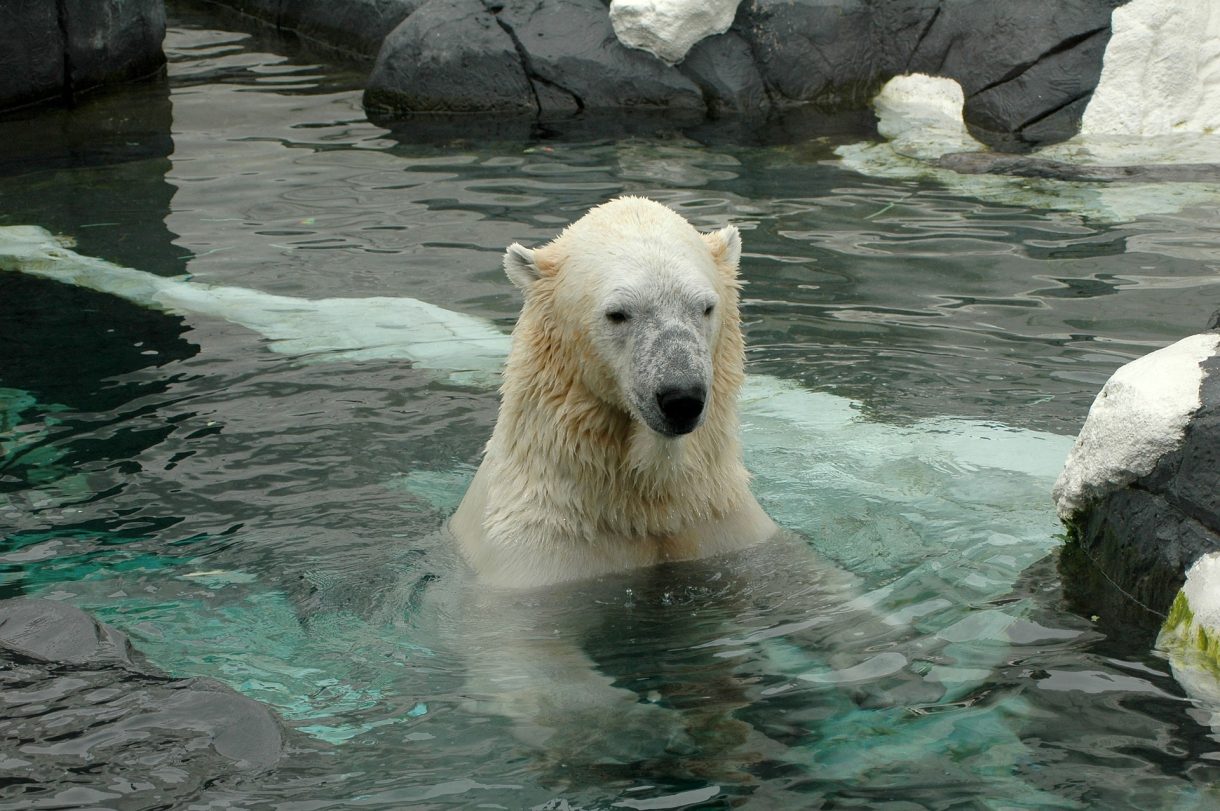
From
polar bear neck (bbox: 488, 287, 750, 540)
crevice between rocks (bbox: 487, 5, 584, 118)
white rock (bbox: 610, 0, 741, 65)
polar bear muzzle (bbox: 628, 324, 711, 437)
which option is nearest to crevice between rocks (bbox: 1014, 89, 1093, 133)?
white rock (bbox: 610, 0, 741, 65)

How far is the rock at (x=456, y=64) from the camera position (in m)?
10.8

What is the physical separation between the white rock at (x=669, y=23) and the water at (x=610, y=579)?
3.94 ft

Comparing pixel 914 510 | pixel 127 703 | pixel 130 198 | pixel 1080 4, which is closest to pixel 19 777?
pixel 127 703

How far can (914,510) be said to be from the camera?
4.72 meters

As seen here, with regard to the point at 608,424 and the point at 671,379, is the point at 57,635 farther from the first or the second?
the point at 671,379

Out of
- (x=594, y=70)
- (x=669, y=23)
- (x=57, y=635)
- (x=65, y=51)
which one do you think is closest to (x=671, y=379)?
(x=57, y=635)

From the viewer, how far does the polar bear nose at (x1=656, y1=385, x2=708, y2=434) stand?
355 cm

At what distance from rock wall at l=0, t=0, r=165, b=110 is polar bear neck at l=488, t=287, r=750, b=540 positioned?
8.61m

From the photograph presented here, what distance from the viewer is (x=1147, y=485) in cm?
393

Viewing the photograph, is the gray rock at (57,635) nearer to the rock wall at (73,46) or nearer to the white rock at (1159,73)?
the white rock at (1159,73)

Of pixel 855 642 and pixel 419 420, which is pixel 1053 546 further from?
pixel 419 420

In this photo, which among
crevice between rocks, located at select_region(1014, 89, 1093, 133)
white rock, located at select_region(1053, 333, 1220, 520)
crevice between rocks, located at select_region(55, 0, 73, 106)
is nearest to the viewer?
white rock, located at select_region(1053, 333, 1220, 520)

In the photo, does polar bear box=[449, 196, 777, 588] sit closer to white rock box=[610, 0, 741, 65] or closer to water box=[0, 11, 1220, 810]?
water box=[0, 11, 1220, 810]

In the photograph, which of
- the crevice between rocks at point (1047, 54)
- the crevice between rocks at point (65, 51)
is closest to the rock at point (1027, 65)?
the crevice between rocks at point (1047, 54)
